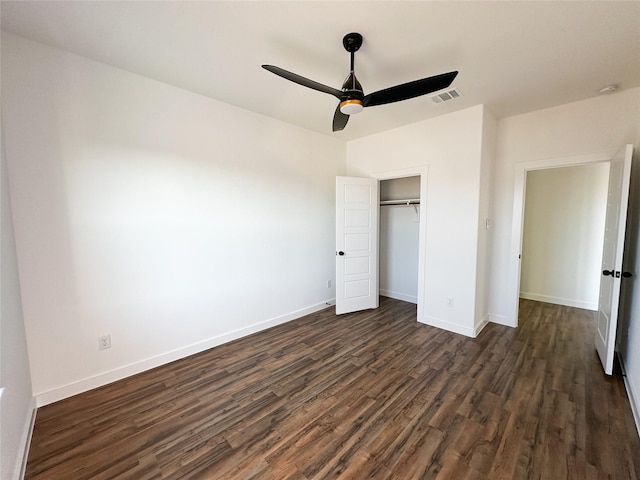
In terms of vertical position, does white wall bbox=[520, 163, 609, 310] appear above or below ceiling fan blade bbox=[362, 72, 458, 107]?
below

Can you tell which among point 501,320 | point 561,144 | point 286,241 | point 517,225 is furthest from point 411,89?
point 501,320

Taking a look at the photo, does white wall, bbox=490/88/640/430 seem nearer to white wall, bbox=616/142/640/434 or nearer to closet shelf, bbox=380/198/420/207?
white wall, bbox=616/142/640/434

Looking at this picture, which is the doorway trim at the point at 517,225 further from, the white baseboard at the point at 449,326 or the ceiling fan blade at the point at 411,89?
the ceiling fan blade at the point at 411,89

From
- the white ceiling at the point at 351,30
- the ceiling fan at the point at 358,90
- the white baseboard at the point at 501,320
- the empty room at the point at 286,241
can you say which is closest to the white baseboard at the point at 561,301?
the empty room at the point at 286,241

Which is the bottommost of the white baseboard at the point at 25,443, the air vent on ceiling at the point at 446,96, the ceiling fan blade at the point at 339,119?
the white baseboard at the point at 25,443

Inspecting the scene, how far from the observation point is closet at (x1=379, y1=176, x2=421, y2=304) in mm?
4605

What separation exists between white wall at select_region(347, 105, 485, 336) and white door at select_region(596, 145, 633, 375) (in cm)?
113

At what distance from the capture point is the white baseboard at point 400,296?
469cm

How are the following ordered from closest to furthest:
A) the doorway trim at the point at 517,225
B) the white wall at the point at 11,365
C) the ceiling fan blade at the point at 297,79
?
the white wall at the point at 11,365, the ceiling fan blade at the point at 297,79, the doorway trim at the point at 517,225

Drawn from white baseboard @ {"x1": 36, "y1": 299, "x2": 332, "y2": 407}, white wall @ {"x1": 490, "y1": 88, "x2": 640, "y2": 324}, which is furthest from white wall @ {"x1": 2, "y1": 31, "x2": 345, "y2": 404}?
white wall @ {"x1": 490, "y1": 88, "x2": 640, "y2": 324}

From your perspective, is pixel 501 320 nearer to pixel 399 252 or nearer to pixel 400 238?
pixel 399 252

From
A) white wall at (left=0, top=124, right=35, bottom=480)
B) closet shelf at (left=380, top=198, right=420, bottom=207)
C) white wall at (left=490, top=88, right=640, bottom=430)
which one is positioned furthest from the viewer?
closet shelf at (left=380, top=198, right=420, bottom=207)

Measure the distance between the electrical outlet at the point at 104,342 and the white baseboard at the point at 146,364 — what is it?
233 mm

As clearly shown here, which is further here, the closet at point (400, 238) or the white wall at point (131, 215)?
the closet at point (400, 238)
